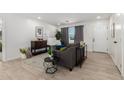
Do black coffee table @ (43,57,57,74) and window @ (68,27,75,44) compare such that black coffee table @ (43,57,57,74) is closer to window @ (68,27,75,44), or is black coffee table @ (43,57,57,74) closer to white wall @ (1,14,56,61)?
white wall @ (1,14,56,61)

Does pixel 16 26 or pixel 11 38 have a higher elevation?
pixel 16 26

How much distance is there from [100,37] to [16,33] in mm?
4828

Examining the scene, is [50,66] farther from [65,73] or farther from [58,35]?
[58,35]

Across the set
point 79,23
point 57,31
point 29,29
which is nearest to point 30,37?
point 29,29

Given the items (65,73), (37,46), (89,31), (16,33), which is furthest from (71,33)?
(65,73)

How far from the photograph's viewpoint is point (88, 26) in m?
6.21

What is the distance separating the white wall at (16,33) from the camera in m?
4.13

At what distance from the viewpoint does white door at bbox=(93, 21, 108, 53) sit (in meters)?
5.61

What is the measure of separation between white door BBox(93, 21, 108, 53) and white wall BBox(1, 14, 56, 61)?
3.81 metres

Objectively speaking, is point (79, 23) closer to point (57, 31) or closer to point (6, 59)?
point (57, 31)
